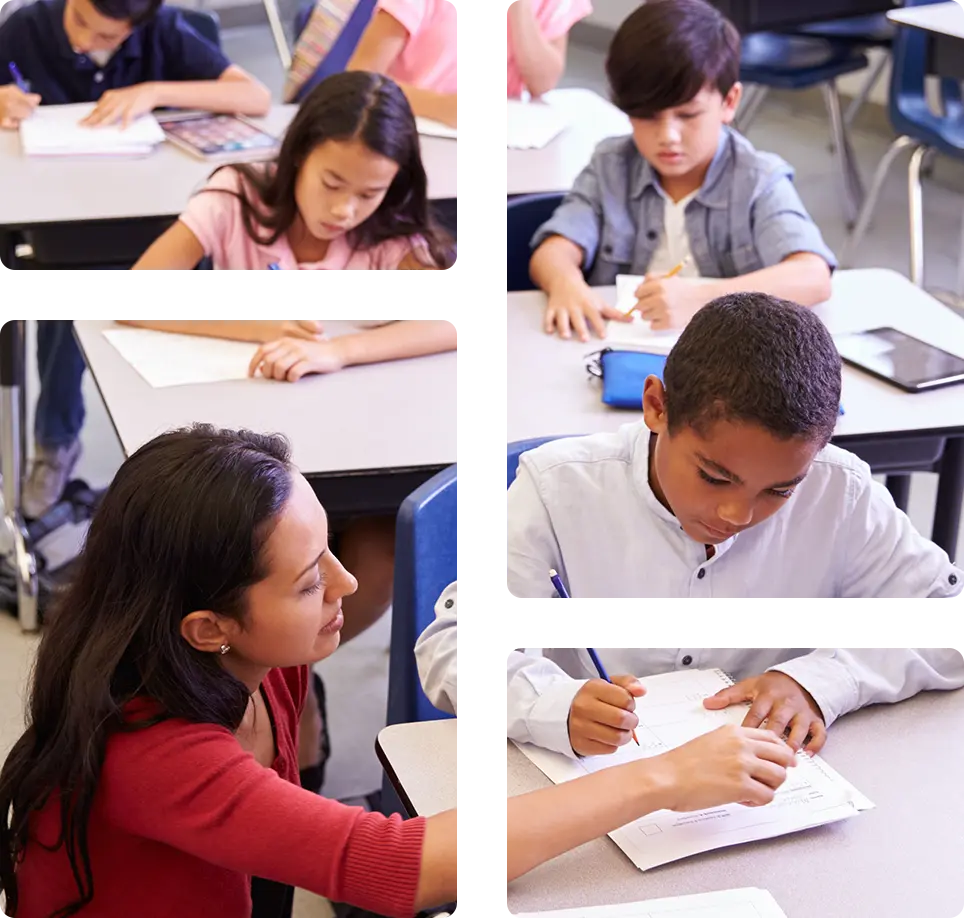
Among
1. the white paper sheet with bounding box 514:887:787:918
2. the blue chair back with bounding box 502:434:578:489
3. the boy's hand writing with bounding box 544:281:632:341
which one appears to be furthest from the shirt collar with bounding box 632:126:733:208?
the white paper sheet with bounding box 514:887:787:918

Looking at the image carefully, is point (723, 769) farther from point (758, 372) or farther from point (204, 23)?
point (204, 23)

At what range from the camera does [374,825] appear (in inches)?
34.9

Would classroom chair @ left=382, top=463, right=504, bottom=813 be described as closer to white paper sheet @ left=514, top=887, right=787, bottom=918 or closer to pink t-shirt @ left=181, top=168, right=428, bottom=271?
white paper sheet @ left=514, top=887, right=787, bottom=918

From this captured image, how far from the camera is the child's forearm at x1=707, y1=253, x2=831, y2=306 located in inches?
76.1

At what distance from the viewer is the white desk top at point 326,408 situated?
1.57 m

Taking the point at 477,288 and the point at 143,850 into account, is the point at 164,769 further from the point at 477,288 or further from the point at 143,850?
the point at 477,288

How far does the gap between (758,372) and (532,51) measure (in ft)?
5.67

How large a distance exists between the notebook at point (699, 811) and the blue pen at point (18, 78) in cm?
194

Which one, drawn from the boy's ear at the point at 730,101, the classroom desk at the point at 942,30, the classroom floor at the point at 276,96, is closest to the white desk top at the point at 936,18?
the classroom desk at the point at 942,30

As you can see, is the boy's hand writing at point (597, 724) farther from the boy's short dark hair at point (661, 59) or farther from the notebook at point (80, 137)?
the notebook at point (80, 137)

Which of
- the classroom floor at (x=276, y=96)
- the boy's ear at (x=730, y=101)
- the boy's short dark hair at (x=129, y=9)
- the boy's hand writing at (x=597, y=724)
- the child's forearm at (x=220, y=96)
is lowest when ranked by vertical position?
the classroom floor at (x=276, y=96)

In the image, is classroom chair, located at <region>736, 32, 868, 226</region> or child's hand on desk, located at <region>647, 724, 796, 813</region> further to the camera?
classroom chair, located at <region>736, 32, 868, 226</region>

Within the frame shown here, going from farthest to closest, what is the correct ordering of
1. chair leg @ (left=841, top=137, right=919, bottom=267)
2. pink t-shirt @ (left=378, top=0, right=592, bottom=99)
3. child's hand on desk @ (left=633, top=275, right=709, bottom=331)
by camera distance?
→ chair leg @ (left=841, top=137, right=919, bottom=267), pink t-shirt @ (left=378, top=0, right=592, bottom=99), child's hand on desk @ (left=633, top=275, right=709, bottom=331)

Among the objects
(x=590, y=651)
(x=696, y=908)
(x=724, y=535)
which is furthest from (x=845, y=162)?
(x=696, y=908)
